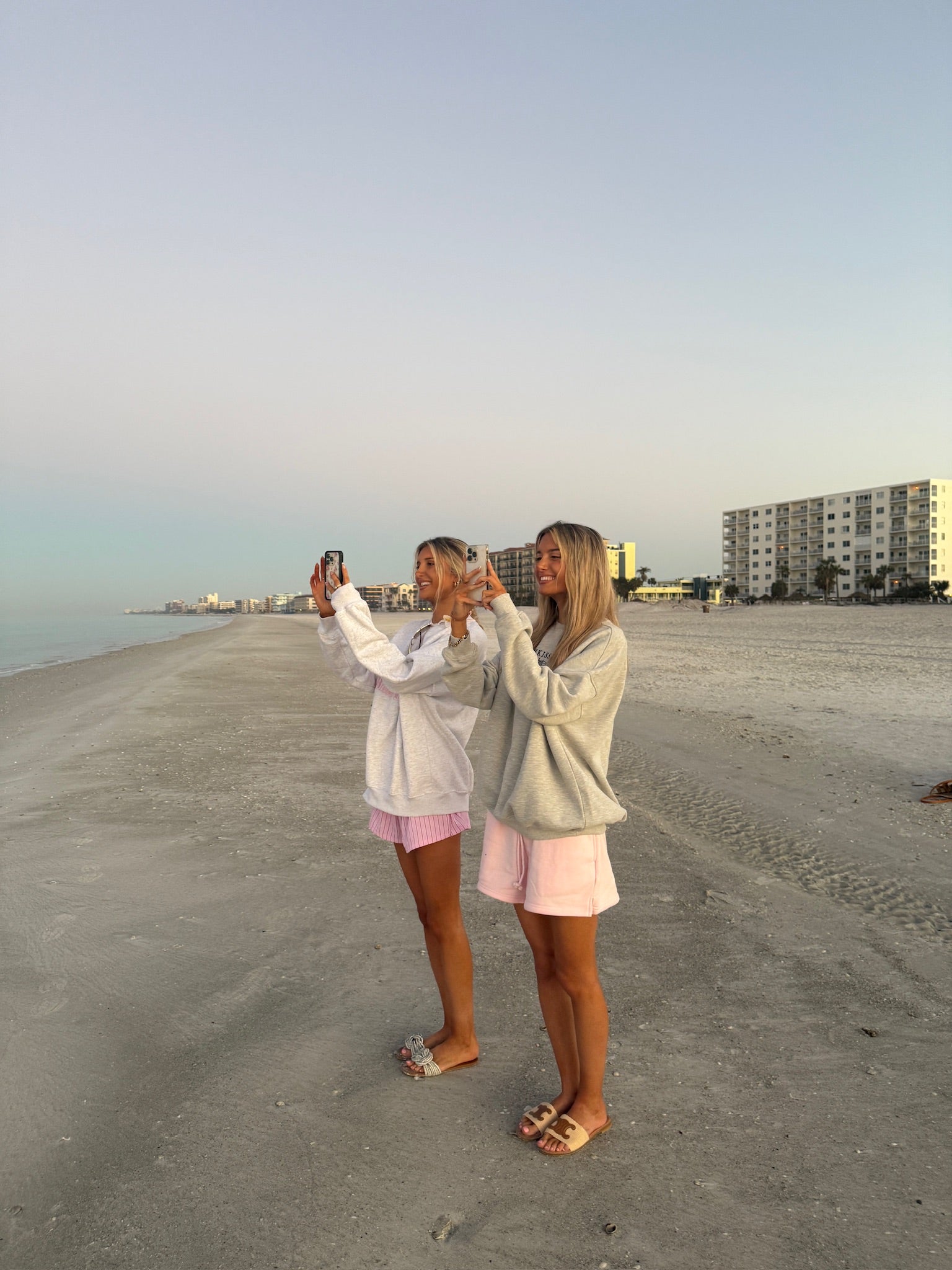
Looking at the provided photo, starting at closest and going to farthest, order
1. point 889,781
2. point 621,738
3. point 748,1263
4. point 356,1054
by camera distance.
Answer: point 748,1263
point 356,1054
point 889,781
point 621,738

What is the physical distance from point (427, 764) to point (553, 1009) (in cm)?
94

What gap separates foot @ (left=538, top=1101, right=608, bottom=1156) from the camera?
254 centimetres

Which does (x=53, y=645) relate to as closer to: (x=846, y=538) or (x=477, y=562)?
(x=477, y=562)

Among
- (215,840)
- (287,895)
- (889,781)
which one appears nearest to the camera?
(287,895)

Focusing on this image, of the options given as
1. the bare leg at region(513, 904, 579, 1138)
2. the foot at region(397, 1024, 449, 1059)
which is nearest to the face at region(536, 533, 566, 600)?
the bare leg at region(513, 904, 579, 1138)

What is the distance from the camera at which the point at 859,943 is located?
429 centimetres

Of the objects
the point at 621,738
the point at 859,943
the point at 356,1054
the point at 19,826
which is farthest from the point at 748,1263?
the point at 621,738

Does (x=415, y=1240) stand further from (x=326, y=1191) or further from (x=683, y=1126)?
(x=683, y=1126)

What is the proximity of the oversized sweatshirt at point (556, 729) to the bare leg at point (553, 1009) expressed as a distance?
34cm

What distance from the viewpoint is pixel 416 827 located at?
2861 mm

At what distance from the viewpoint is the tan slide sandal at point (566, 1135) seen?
254 centimetres

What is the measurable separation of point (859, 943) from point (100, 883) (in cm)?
473

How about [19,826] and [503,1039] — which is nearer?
[503,1039]

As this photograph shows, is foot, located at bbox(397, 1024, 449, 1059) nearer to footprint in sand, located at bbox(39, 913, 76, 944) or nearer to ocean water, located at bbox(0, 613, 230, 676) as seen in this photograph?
footprint in sand, located at bbox(39, 913, 76, 944)
